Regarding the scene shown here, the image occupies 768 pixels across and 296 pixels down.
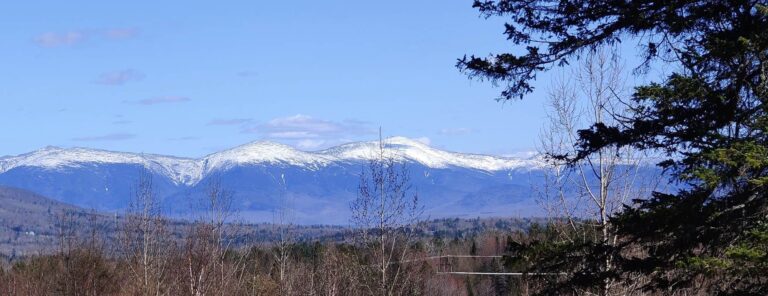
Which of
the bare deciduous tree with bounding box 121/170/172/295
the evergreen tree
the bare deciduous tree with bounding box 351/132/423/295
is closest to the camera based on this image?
the evergreen tree

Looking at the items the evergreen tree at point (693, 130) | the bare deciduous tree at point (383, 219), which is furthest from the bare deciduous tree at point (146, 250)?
the evergreen tree at point (693, 130)

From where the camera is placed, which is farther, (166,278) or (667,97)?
(166,278)

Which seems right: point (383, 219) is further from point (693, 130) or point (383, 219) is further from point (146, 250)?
point (693, 130)

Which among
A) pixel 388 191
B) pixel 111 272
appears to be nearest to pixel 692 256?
pixel 388 191

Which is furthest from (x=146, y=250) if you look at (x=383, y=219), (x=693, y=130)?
(x=693, y=130)

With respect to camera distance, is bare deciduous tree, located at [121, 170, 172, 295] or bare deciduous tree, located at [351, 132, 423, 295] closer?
bare deciduous tree, located at [351, 132, 423, 295]

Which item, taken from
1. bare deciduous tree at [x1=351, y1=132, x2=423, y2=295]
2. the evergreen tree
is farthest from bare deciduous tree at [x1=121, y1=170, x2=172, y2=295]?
the evergreen tree

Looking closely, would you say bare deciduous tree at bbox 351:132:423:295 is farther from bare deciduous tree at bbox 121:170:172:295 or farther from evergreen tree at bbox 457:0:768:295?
evergreen tree at bbox 457:0:768:295

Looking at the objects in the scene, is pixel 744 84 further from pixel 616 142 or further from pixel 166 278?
pixel 166 278

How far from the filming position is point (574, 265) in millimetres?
9898

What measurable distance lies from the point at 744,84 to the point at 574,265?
2.25 meters

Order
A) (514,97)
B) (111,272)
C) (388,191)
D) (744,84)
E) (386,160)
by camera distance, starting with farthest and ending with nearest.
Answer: (111,272)
(386,160)
(388,191)
(514,97)
(744,84)

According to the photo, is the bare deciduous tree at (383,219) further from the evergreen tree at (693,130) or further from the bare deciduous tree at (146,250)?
the evergreen tree at (693,130)

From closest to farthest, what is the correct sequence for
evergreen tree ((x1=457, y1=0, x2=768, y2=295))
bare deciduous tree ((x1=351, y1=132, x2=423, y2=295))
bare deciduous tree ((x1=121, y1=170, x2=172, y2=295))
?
1. evergreen tree ((x1=457, y1=0, x2=768, y2=295))
2. bare deciduous tree ((x1=351, y1=132, x2=423, y2=295))
3. bare deciduous tree ((x1=121, y1=170, x2=172, y2=295))
